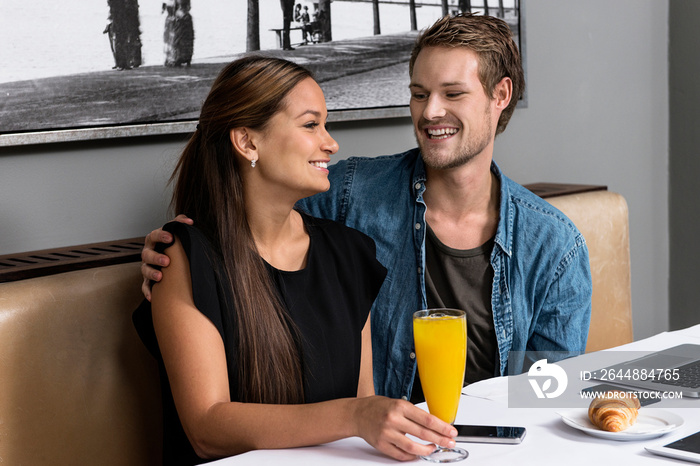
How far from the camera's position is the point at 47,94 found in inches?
63.6

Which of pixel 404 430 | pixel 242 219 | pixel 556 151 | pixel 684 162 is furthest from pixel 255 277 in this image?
pixel 684 162

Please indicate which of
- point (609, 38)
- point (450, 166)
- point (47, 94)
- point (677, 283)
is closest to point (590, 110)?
point (609, 38)

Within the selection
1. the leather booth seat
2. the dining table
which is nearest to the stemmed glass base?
the dining table

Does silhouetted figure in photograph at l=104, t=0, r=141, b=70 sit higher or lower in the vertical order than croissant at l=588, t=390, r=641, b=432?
higher

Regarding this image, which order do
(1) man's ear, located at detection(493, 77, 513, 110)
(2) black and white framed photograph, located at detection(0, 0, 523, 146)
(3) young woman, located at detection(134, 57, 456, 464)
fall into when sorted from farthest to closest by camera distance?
(1) man's ear, located at detection(493, 77, 513, 110), (2) black and white framed photograph, located at detection(0, 0, 523, 146), (3) young woman, located at detection(134, 57, 456, 464)

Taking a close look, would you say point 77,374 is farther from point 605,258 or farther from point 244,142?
point 605,258

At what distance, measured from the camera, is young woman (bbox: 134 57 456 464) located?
4.24 ft

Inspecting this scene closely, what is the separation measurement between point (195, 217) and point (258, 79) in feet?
0.89

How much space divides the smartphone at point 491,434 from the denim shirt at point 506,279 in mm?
690

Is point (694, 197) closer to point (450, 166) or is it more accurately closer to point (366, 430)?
point (450, 166)

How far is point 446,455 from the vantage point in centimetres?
100

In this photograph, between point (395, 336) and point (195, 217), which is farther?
point (395, 336)

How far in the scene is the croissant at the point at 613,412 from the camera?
3.43 ft

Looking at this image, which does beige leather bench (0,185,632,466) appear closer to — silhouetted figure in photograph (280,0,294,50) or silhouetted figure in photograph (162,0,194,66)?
silhouetted figure in photograph (162,0,194,66)
